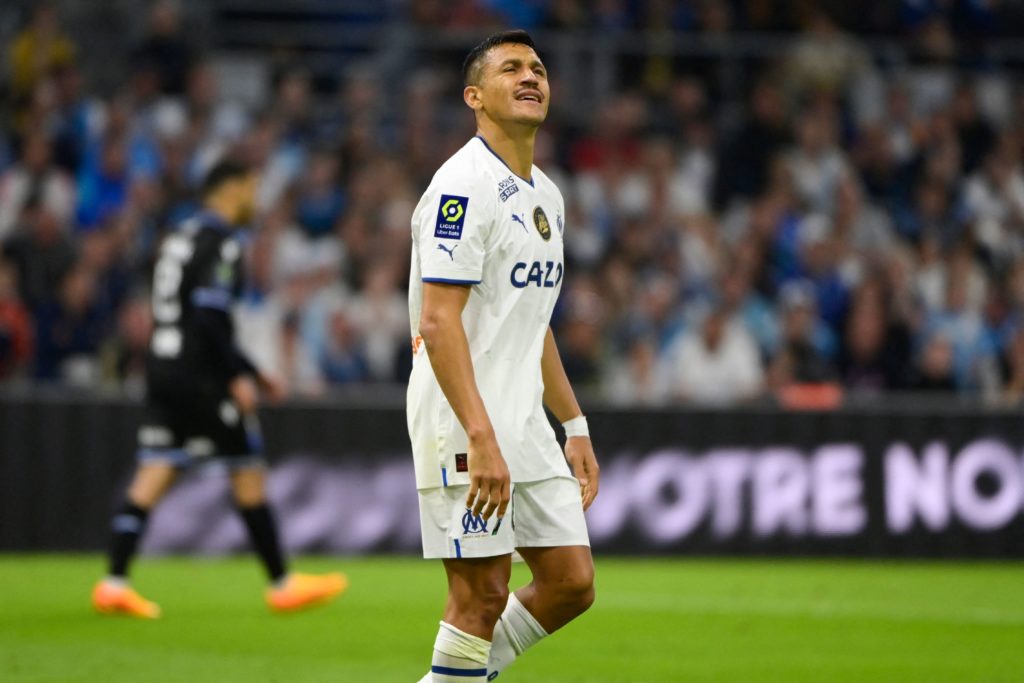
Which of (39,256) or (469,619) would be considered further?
(39,256)

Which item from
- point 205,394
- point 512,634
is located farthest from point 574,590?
point 205,394

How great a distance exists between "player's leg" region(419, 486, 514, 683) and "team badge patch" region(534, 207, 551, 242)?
2.89 ft

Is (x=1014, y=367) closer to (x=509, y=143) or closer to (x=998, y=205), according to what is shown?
(x=998, y=205)

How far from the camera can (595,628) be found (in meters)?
9.42

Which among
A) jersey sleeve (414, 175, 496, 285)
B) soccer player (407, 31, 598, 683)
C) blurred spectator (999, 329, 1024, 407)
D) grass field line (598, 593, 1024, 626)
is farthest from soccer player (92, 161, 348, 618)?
blurred spectator (999, 329, 1024, 407)

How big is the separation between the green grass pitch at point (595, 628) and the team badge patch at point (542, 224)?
2630mm

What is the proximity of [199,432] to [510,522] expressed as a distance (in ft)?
16.7

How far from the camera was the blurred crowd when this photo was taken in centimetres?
1472

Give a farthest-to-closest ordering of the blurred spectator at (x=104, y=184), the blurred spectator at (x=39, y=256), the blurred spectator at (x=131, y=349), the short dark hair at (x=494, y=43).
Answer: the blurred spectator at (x=104, y=184) → the blurred spectator at (x=39, y=256) → the blurred spectator at (x=131, y=349) → the short dark hair at (x=494, y=43)

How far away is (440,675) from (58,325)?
9.93 metres

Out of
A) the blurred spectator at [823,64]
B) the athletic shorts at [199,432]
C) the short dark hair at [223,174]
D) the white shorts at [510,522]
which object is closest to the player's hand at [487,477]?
the white shorts at [510,522]

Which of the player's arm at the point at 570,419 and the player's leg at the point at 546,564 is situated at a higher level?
the player's arm at the point at 570,419

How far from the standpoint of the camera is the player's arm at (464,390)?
492 cm

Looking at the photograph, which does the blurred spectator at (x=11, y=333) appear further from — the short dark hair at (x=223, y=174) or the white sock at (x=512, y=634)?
the white sock at (x=512, y=634)
